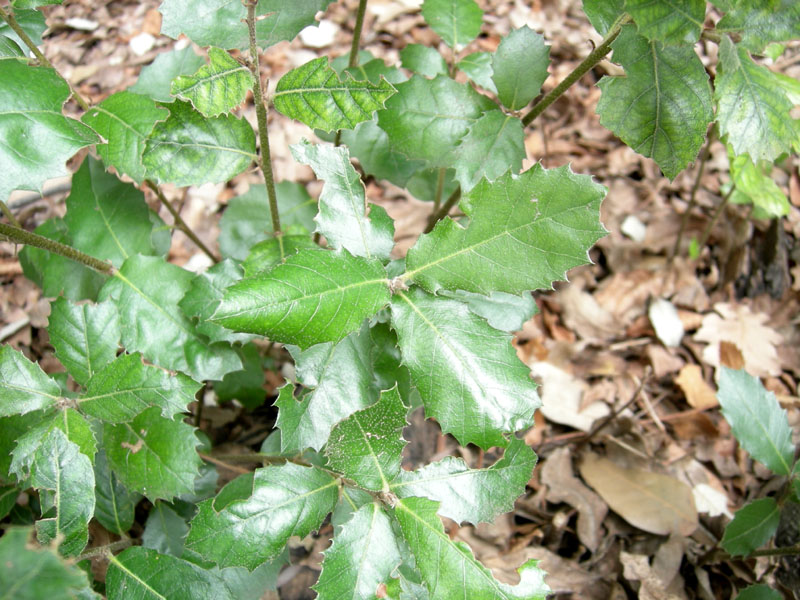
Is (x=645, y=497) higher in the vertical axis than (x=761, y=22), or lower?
lower

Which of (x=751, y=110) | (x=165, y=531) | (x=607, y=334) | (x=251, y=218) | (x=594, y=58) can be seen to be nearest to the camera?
(x=751, y=110)

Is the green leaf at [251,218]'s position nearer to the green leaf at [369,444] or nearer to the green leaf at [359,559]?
the green leaf at [369,444]

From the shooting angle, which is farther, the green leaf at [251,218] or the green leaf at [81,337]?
the green leaf at [251,218]

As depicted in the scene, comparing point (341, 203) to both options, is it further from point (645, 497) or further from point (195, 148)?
point (645, 497)

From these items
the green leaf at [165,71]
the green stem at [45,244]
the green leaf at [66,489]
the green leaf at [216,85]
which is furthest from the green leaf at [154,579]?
the green leaf at [165,71]

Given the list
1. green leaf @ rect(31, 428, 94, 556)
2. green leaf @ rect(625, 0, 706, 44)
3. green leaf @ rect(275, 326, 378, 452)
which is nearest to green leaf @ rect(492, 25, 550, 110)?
green leaf @ rect(625, 0, 706, 44)

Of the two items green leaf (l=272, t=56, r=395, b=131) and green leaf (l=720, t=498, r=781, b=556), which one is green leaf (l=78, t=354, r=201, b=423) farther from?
green leaf (l=720, t=498, r=781, b=556)

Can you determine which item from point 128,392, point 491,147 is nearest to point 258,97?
point 491,147

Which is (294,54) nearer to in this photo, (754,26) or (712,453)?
(754,26)
